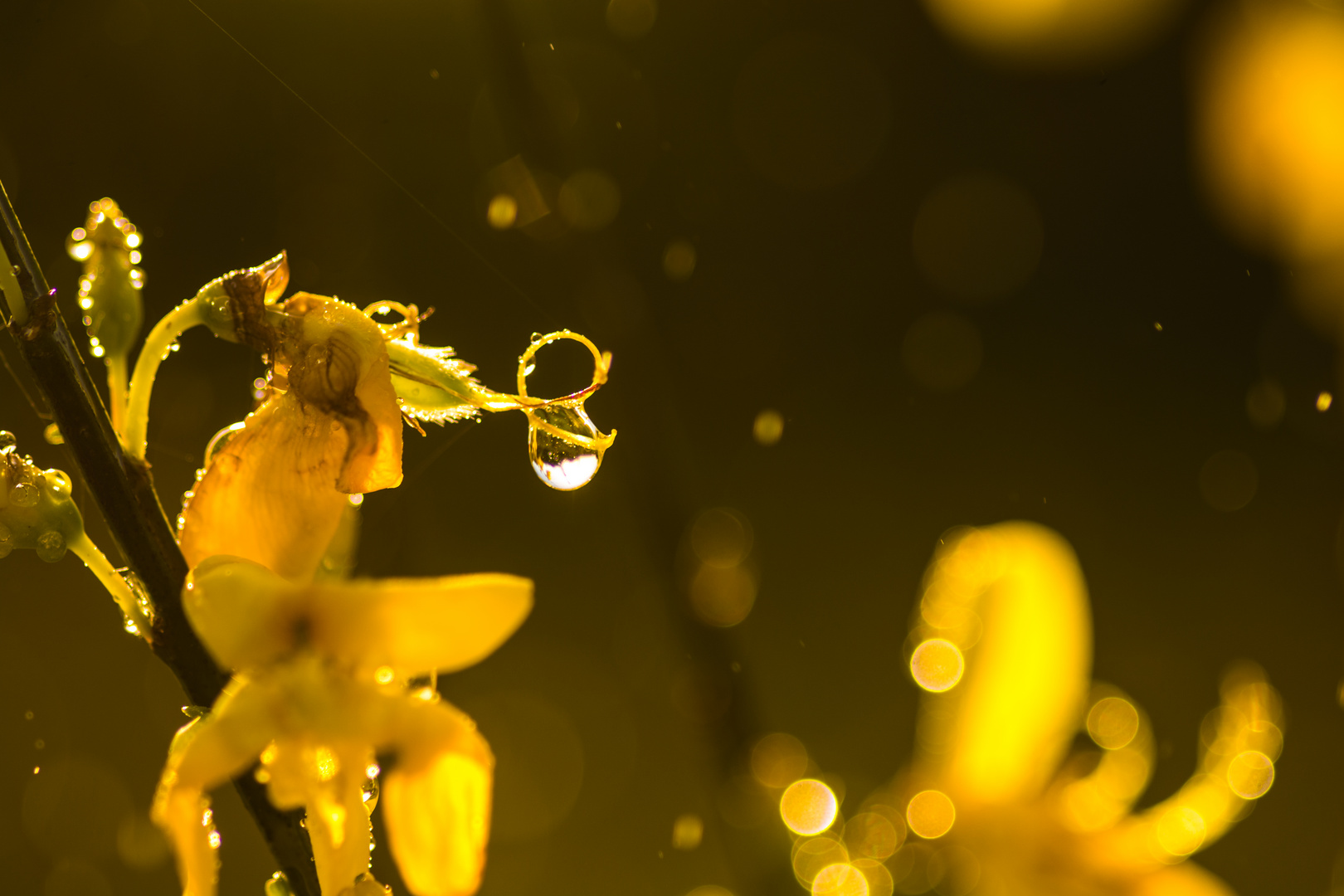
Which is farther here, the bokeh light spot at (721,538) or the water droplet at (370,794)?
the bokeh light spot at (721,538)

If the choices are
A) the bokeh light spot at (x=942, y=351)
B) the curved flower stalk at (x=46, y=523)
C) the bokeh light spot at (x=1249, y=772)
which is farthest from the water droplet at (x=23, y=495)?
the bokeh light spot at (x=942, y=351)

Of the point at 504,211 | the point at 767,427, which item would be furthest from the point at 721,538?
the point at 504,211

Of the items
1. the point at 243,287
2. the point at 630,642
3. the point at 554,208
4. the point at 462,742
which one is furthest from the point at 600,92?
the point at 462,742

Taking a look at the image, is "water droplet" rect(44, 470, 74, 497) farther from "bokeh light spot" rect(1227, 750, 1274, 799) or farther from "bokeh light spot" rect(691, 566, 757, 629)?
"bokeh light spot" rect(1227, 750, 1274, 799)

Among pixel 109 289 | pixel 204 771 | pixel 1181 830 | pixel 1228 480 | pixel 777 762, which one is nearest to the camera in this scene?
pixel 204 771

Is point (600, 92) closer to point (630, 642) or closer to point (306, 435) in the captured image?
point (630, 642)

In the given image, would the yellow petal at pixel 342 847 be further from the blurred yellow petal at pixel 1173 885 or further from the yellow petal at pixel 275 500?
the blurred yellow petal at pixel 1173 885

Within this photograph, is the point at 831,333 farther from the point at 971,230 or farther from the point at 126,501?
the point at 126,501
